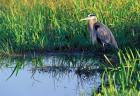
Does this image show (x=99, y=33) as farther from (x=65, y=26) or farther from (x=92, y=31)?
(x=65, y=26)

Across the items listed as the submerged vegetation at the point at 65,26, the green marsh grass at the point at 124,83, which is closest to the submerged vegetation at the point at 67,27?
the submerged vegetation at the point at 65,26

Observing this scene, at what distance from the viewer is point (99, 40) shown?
11305mm

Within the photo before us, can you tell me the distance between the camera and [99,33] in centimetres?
1128

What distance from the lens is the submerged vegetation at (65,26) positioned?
11.0 m

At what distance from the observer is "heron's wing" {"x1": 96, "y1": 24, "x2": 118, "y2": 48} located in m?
10.7

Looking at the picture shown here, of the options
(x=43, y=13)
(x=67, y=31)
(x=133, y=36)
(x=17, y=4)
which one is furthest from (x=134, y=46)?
(x=17, y=4)

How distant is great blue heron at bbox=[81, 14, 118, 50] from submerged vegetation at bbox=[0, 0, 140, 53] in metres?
0.16

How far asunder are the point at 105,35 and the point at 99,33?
29cm

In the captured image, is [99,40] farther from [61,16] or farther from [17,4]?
[17,4]

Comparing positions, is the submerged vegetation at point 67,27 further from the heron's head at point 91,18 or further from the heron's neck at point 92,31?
the heron's head at point 91,18

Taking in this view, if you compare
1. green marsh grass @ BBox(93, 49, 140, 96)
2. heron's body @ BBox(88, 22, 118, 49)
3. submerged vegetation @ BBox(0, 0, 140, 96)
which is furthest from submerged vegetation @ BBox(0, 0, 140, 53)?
green marsh grass @ BBox(93, 49, 140, 96)

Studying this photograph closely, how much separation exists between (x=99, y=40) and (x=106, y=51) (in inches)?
11.8

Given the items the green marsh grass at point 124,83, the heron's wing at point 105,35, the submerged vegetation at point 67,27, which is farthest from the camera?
the submerged vegetation at point 67,27

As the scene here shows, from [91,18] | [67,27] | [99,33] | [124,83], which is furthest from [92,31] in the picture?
[124,83]
